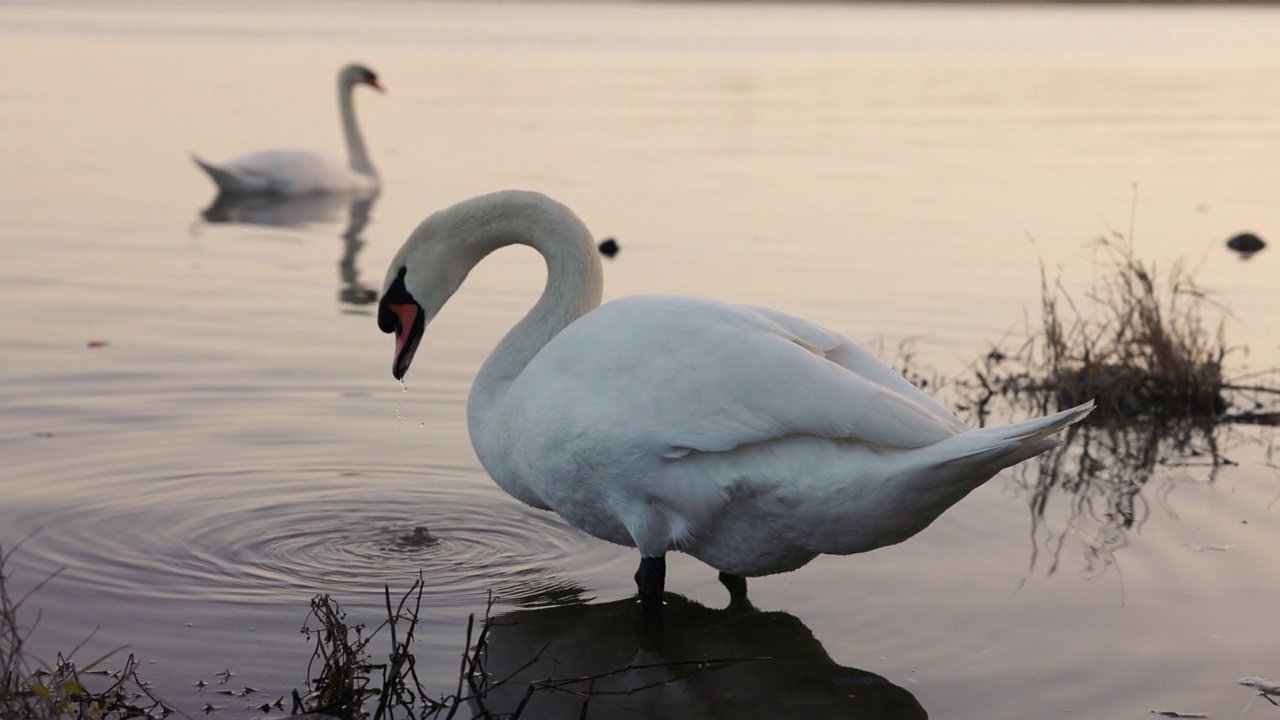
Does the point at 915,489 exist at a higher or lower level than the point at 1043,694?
higher

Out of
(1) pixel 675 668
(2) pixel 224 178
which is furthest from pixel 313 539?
(2) pixel 224 178

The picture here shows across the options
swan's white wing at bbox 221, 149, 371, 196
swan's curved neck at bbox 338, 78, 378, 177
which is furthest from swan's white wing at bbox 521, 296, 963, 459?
swan's curved neck at bbox 338, 78, 378, 177

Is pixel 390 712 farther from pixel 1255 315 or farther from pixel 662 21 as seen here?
pixel 662 21

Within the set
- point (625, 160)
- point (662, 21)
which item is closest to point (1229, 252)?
point (625, 160)

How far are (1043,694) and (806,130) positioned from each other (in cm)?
1607

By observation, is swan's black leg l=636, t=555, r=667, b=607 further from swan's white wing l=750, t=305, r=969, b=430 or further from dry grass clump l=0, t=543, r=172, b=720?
dry grass clump l=0, t=543, r=172, b=720

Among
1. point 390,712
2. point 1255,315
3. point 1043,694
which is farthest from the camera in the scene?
point 1255,315

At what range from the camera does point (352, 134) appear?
1600cm

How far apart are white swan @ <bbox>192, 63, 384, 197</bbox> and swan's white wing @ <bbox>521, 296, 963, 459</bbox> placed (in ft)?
32.2

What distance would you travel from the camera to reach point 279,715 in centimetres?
395

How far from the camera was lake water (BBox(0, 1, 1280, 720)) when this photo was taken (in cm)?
459

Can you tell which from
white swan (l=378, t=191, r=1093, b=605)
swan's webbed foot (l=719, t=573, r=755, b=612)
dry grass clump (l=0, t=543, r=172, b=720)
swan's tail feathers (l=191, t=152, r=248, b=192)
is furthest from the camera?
swan's tail feathers (l=191, t=152, r=248, b=192)

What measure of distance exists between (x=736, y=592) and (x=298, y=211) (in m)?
10.3

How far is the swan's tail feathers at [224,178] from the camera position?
13.8 metres
